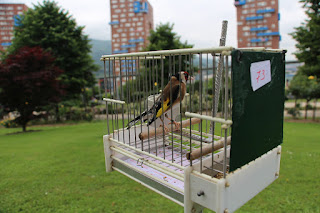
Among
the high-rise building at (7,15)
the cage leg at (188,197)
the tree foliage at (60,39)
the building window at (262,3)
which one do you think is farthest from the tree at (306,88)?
the high-rise building at (7,15)

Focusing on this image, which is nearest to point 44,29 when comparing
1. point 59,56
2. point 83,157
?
point 59,56

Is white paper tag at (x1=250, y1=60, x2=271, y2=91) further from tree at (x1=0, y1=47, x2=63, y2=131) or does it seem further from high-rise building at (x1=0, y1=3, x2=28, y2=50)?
high-rise building at (x1=0, y1=3, x2=28, y2=50)

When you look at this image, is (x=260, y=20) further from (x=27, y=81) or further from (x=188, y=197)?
(x=188, y=197)

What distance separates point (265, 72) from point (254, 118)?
0.23 metres

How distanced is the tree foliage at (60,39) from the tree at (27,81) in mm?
2647

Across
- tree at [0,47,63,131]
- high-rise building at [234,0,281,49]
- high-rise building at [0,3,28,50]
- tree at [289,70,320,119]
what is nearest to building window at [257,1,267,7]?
high-rise building at [234,0,281,49]

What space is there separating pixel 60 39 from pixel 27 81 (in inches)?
167

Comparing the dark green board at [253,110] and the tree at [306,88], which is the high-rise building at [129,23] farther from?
the dark green board at [253,110]

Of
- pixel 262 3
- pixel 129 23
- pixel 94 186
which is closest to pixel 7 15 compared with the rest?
pixel 129 23

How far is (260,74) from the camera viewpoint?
48.4 inches

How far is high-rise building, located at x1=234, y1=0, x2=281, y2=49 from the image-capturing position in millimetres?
32906

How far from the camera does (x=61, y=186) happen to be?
12.6ft

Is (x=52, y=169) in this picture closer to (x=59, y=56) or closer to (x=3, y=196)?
(x=3, y=196)

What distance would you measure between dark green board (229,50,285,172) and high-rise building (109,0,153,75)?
37537mm
